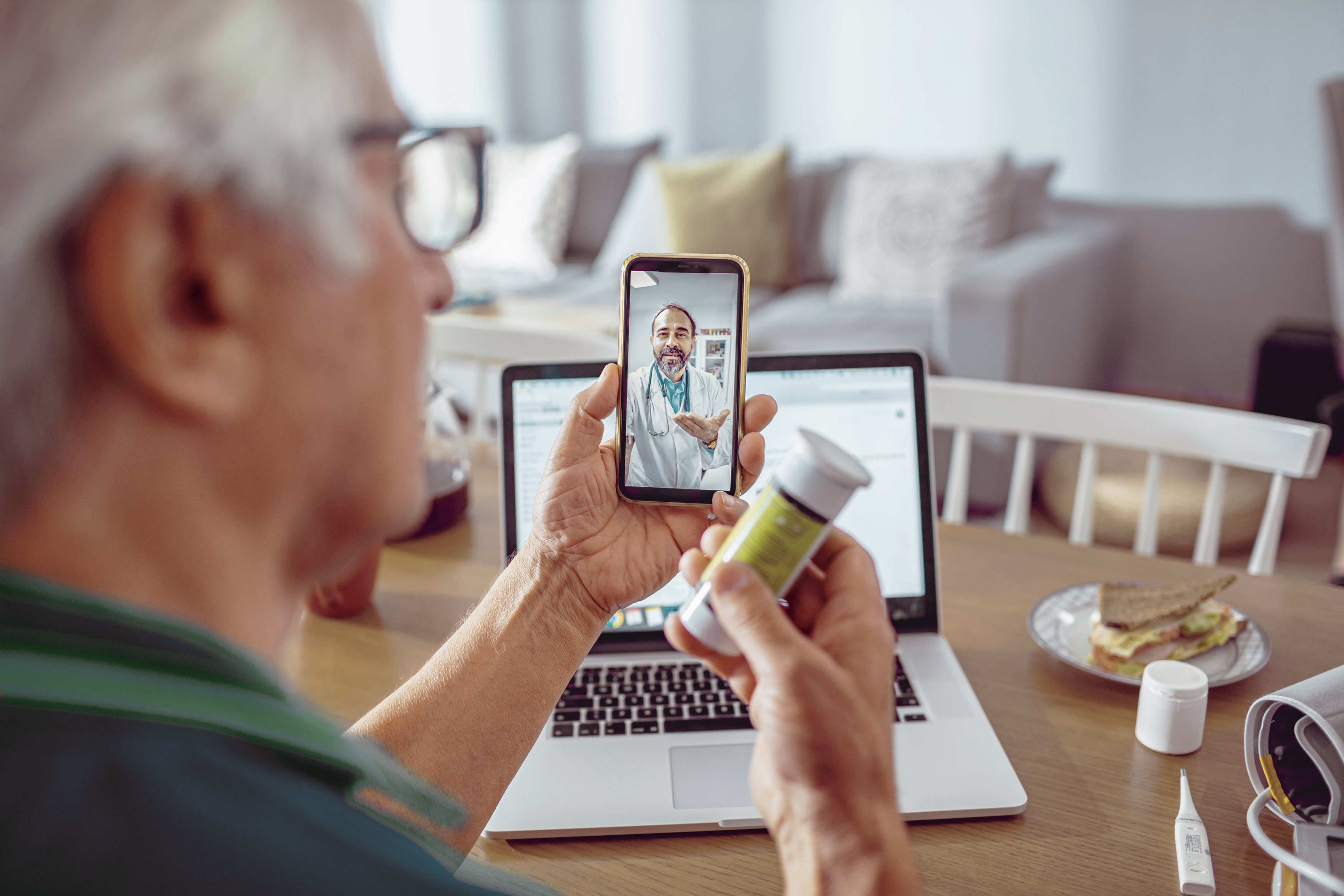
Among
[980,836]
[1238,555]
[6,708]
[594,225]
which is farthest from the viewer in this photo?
[594,225]

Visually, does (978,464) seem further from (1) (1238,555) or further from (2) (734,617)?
(2) (734,617)

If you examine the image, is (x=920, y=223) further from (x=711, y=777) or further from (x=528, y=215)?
(x=711, y=777)

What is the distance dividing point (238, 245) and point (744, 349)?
50 cm

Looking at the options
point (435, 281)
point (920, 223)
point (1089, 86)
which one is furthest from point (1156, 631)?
point (1089, 86)

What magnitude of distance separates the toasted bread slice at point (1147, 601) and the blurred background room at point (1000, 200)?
1.56m

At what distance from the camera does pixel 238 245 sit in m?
0.35

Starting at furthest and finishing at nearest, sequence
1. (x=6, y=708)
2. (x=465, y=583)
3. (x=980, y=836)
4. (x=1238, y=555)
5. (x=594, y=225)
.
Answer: (x=594, y=225) → (x=1238, y=555) → (x=465, y=583) → (x=980, y=836) → (x=6, y=708)

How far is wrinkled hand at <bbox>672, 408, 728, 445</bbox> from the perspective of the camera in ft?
2.65

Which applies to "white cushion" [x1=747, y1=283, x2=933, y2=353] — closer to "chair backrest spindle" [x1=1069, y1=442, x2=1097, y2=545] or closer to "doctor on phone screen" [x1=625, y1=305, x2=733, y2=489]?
"chair backrest spindle" [x1=1069, y1=442, x2=1097, y2=545]

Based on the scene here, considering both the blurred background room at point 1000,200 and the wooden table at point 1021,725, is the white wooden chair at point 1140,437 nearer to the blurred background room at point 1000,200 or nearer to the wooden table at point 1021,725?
the wooden table at point 1021,725

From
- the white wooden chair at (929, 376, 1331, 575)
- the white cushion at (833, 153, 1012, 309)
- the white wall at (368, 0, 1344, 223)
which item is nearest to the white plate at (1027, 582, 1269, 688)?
the white wooden chair at (929, 376, 1331, 575)

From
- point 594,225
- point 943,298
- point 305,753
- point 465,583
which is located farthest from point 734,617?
point 594,225

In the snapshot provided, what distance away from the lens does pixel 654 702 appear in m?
0.89

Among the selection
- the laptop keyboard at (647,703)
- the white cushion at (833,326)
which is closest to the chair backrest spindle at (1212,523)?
the laptop keyboard at (647,703)
